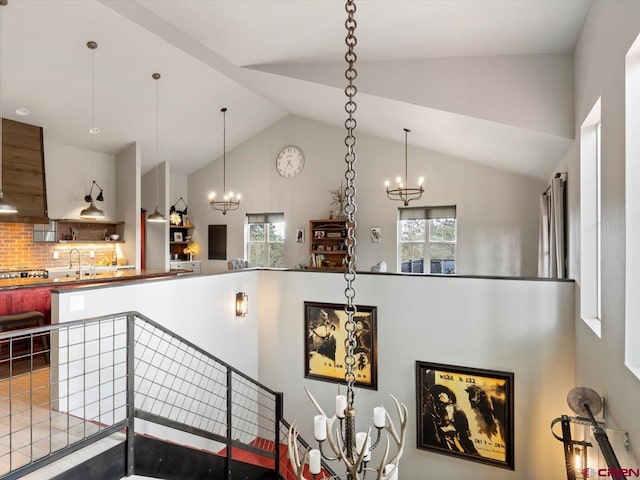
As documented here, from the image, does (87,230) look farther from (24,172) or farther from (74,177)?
(24,172)

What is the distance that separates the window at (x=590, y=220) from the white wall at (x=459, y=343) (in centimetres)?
63

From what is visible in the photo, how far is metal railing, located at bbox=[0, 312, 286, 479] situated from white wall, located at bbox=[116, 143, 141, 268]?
342 cm

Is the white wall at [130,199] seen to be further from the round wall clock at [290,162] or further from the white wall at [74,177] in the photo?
the round wall clock at [290,162]

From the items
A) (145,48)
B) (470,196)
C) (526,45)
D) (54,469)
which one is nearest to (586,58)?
(526,45)

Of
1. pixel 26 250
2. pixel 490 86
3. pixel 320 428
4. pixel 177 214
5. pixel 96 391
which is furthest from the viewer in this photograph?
pixel 177 214

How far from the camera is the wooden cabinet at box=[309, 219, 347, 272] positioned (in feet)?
26.5

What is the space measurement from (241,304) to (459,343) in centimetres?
305

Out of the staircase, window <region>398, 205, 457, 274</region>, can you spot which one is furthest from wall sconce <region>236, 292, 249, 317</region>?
window <region>398, 205, 457, 274</region>

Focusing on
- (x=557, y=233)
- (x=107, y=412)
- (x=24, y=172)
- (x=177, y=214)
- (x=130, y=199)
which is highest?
(x=24, y=172)

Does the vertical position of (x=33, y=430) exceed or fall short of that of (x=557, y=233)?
it falls short

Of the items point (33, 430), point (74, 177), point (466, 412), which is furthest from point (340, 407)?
point (74, 177)

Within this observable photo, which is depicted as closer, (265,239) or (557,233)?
(557,233)

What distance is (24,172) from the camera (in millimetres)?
6293

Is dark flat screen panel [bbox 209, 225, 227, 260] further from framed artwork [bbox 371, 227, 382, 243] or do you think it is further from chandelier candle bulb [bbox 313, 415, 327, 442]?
chandelier candle bulb [bbox 313, 415, 327, 442]
